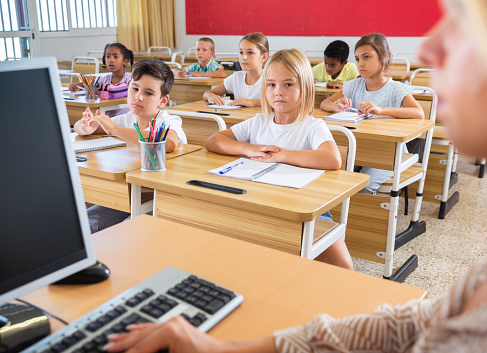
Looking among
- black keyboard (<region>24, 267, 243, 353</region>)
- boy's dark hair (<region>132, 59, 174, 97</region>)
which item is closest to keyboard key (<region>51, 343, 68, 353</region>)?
black keyboard (<region>24, 267, 243, 353</region>)

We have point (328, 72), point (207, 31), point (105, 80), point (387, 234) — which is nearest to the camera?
point (387, 234)

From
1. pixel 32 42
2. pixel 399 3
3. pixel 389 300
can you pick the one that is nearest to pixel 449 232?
pixel 389 300

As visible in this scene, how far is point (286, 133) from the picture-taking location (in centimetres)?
201

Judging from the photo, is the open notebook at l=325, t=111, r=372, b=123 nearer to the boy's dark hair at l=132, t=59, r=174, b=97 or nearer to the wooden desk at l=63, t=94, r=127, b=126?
the boy's dark hair at l=132, t=59, r=174, b=97

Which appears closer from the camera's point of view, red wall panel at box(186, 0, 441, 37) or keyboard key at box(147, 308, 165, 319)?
keyboard key at box(147, 308, 165, 319)

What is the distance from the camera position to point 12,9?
5895 mm

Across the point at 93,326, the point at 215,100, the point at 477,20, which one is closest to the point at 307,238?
the point at 93,326

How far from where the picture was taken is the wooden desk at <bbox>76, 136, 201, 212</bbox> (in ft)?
5.52

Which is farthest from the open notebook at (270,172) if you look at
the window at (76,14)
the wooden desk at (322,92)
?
the window at (76,14)

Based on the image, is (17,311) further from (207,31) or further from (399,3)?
(207,31)

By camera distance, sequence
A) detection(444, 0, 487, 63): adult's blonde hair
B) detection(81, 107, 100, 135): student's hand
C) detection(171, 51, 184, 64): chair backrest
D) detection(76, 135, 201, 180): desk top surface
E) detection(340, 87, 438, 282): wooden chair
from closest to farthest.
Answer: detection(444, 0, 487, 63): adult's blonde hair < detection(76, 135, 201, 180): desk top surface < detection(81, 107, 100, 135): student's hand < detection(340, 87, 438, 282): wooden chair < detection(171, 51, 184, 64): chair backrest

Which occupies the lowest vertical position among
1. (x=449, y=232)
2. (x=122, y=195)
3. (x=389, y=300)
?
(x=449, y=232)

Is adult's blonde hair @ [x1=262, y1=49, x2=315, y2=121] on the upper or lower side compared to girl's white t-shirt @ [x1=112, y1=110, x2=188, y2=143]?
upper

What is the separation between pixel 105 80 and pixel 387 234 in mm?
2635
